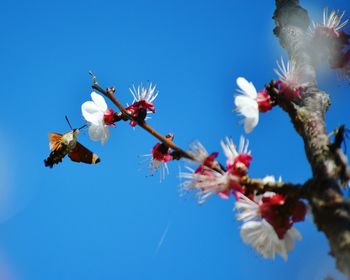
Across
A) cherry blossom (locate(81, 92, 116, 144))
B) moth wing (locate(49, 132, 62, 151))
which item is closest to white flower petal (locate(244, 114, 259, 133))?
cherry blossom (locate(81, 92, 116, 144))

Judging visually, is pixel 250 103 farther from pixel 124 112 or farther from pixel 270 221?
pixel 124 112

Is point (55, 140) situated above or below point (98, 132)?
below

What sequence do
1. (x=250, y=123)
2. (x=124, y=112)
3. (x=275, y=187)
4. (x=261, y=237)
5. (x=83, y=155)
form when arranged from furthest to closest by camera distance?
1. (x=83, y=155)
2. (x=124, y=112)
3. (x=250, y=123)
4. (x=261, y=237)
5. (x=275, y=187)

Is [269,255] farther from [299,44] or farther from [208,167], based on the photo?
[299,44]

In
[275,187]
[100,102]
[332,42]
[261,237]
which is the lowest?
[261,237]

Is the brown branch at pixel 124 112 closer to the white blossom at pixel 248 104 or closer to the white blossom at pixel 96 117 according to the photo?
the white blossom at pixel 96 117

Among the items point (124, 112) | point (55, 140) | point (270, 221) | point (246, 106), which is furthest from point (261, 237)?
point (55, 140)
